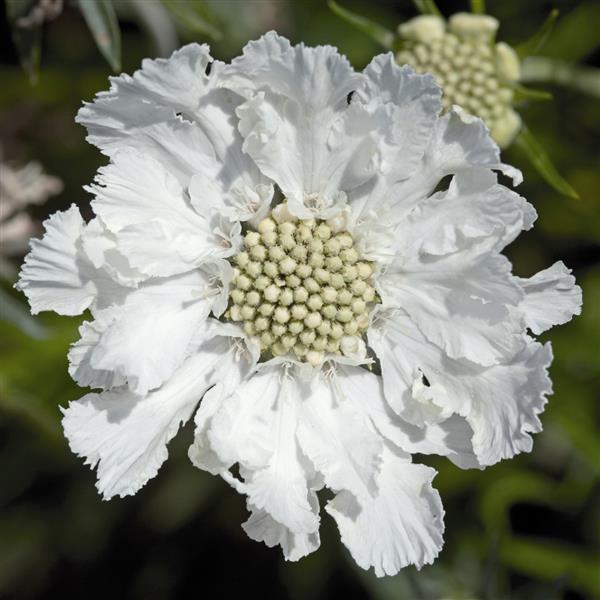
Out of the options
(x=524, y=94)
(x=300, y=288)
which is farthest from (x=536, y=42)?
(x=300, y=288)

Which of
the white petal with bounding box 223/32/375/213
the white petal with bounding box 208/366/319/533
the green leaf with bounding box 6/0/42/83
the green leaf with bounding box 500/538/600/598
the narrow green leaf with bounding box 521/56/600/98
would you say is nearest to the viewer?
the white petal with bounding box 223/32/375/213

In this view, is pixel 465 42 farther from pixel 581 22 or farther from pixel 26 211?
pixel 26 211

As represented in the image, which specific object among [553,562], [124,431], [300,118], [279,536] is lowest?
[553,562]

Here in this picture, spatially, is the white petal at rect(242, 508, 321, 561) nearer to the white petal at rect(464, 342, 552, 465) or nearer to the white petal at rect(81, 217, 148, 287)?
the white petal at rect(464, 342, 552, 465)

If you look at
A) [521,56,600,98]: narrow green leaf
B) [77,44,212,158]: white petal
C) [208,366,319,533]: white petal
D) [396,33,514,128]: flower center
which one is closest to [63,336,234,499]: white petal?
[208,366,319,533]: white petal

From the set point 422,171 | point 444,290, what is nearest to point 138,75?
point 422,171

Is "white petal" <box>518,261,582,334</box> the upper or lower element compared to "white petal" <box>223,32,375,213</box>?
lower

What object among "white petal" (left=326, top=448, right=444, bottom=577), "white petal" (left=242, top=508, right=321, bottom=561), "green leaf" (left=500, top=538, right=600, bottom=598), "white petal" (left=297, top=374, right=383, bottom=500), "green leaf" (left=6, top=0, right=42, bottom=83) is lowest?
"green leaf" (left=500, top=538, right=600, bottom=598)

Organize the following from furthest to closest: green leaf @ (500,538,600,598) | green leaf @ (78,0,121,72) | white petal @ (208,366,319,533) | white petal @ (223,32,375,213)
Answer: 1. green leaf @ (500,538,600,598)
2. green leaf @ (78,0,121,72)
3. white petal @ (208,366,319,533)
4. white petal @ (223,32,375,213)

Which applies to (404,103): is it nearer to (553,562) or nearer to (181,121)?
(181,121)
